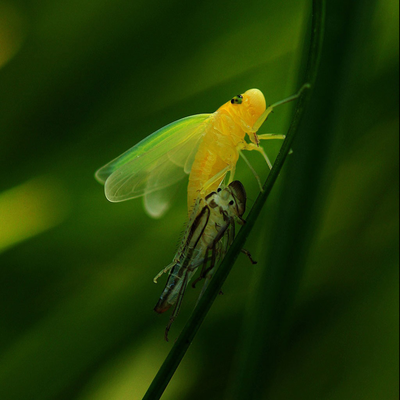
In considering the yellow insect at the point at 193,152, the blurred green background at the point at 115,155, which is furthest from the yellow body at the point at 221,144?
the blurred green background at the point at 115,155

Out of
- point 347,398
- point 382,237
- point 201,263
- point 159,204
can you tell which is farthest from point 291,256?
point 347,398

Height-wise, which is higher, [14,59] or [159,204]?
[14,59]

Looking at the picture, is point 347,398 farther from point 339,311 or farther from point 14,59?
point 14,59

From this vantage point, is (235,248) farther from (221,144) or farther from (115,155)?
(115,155)

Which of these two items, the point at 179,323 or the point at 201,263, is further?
the point at 179,323

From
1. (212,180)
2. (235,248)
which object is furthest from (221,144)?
(235,248)

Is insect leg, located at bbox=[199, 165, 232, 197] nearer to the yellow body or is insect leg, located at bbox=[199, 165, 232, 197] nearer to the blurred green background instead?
the yellow body
